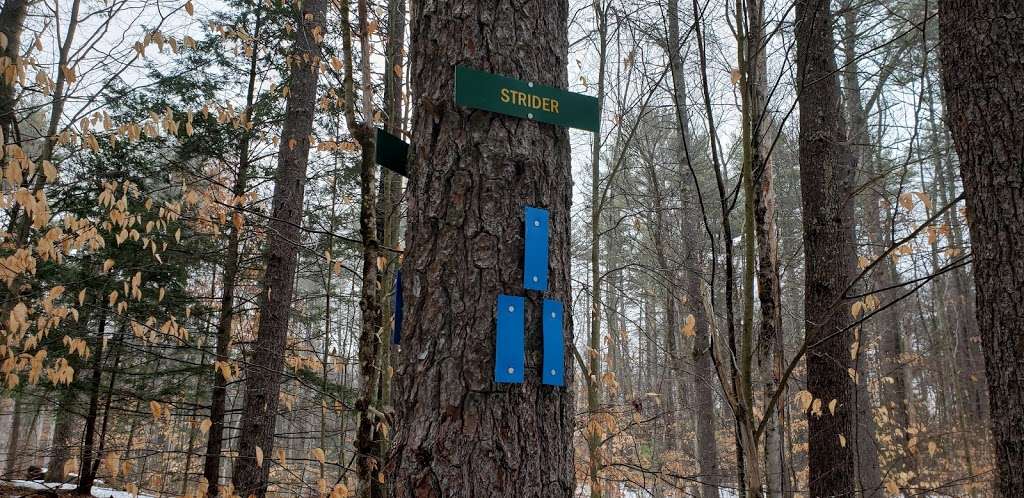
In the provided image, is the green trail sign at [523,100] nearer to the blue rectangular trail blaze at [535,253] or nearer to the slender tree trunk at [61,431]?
the blue rectangular trail blaze at [535,253]

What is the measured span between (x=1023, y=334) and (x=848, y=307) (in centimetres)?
218

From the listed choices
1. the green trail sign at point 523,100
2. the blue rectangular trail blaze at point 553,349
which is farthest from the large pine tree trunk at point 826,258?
the blue rectangular trail blaze at point 553,349

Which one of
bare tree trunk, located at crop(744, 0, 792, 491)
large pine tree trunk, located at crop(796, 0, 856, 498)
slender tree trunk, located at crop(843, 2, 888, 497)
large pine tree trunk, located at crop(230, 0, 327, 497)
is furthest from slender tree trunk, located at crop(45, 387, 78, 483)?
slender tree trunk, located at crop(843, 2, 888, 497)

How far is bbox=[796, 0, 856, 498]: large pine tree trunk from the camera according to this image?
13.6 feet

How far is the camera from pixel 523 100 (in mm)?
1499

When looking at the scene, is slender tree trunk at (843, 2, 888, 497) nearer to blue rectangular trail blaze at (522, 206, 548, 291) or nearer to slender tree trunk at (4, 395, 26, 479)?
blue rectangular trail blaze at (522, 206, 548, 291)

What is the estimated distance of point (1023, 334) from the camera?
2.47m

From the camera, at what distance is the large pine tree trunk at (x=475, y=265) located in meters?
1.32

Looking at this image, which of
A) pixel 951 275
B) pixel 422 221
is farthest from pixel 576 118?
pixel 951 275

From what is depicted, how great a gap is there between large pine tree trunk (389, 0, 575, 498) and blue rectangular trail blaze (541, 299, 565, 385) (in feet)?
0.08

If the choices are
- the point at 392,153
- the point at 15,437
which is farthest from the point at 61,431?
the point at 392,153

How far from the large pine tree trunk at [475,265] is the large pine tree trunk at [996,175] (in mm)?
2175

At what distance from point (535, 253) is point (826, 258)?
371 centimetres

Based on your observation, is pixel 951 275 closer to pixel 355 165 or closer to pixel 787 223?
pixel 787 223
